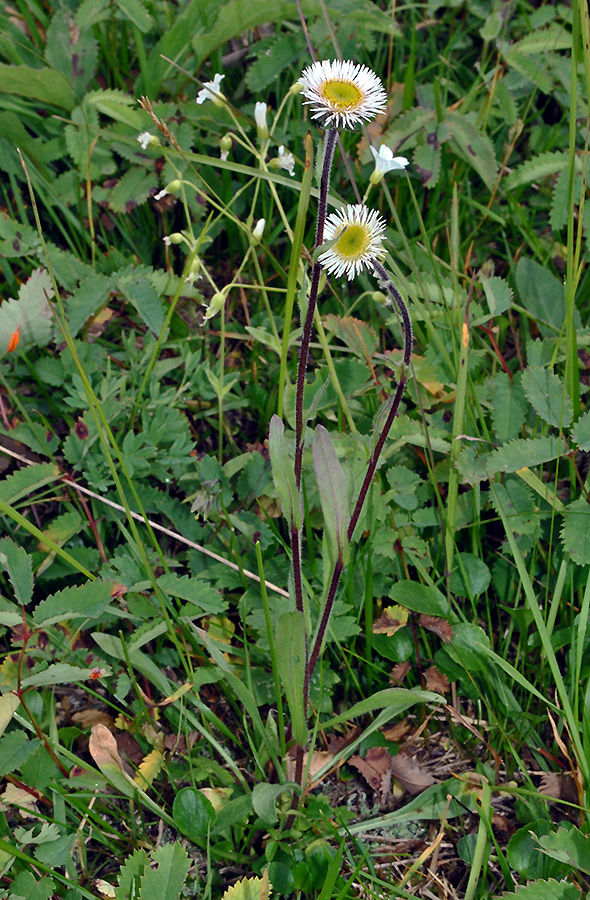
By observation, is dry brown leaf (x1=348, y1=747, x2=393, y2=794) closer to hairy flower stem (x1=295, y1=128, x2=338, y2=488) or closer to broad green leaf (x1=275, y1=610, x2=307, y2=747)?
broad green leaf (x1=275, y1=610, x2=307, y2=747)

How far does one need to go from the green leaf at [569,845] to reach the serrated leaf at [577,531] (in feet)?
1.66

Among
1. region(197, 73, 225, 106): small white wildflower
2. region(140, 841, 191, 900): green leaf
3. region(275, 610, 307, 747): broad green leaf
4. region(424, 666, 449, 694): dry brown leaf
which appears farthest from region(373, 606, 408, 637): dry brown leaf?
region(197, 73, 225, 106): small white wildflower

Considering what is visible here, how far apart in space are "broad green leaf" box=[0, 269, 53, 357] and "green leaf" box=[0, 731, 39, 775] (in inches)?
34.4

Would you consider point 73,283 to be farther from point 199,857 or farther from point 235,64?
point 199,857

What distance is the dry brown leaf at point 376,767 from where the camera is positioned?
5.07 feet

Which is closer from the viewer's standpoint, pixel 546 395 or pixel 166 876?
pixel 166 876

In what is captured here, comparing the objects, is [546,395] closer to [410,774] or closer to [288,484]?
[288,484]

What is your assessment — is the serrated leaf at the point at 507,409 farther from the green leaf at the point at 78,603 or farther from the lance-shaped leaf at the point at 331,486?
the green leaf at the point at 78,603

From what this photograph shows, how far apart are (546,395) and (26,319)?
4.10ft

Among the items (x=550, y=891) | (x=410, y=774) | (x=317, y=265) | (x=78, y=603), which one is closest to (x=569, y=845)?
(x=550, y=891)

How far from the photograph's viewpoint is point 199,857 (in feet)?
4.86

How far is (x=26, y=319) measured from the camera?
1.77m

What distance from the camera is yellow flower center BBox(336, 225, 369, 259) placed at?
110 centimetres

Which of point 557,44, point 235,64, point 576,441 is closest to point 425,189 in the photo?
point 557,44
